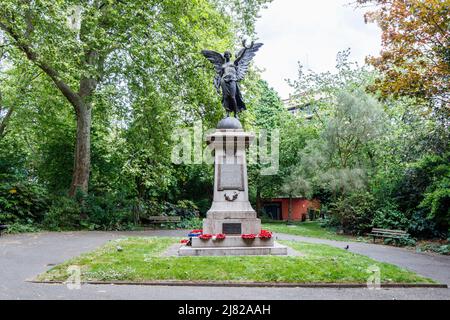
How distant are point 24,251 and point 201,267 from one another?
5840 mm

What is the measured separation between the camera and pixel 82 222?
60.9 ft

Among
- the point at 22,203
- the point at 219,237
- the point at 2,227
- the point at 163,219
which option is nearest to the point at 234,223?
the point at 219,237

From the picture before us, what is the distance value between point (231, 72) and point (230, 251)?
5704mm

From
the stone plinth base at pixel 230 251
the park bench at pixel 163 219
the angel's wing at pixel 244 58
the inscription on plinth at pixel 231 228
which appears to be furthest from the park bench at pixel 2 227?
the angel's wing at pixel 244 58

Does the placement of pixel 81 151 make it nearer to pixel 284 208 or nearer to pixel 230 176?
pixel 230 176

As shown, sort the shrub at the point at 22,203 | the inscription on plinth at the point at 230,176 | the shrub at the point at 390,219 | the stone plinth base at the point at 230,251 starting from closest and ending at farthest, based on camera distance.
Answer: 1. the stone plinth base at the point at 230,251
2. the inscription on plinth at the point at 230,176
3. the shrub at the point at 390,219
4. the shrub at the point at 22,203

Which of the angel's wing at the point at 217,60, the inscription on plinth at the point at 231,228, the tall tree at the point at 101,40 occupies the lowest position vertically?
the inscription on plinth at the point at 231,228

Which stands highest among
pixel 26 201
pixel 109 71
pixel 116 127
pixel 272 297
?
pixel 109 71

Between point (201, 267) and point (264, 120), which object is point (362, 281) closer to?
point (201, 267)

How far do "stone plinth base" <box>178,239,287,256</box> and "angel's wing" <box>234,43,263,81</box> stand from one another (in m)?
5.55

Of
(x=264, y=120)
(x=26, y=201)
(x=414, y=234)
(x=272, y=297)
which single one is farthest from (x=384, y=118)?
(x=26, y=201)

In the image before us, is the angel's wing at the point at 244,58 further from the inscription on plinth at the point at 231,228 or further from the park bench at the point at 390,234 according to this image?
the park bench at the point at 390,234

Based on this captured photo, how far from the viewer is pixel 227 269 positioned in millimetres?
8250

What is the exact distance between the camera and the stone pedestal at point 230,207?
10.3 metres
